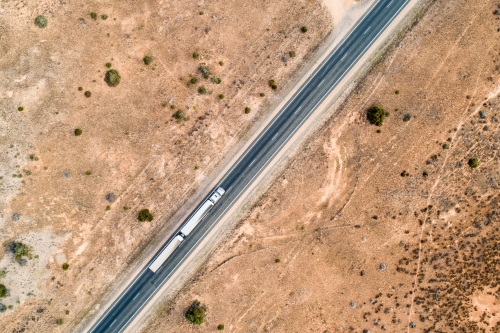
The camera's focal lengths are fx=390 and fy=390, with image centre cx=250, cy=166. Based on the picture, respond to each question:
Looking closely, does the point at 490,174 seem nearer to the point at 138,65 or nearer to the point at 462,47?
the point at 462,47

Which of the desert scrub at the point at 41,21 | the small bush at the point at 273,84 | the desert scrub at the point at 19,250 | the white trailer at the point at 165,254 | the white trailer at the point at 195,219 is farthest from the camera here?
the small bush at the point at 273,84

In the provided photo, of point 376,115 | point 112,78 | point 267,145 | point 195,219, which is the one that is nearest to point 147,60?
point 112,78

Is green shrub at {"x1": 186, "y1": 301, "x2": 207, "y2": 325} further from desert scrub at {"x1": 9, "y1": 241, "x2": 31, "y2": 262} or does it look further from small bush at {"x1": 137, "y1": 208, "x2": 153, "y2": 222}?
desert scrub at {"x1": 9, "y1": 241, "x2": 31, "y2": 262}

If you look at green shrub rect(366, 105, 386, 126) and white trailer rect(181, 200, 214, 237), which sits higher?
white trailer rect(181, 200, 214, 237)

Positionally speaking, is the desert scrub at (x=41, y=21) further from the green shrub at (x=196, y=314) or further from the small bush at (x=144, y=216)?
the green shrub at (x=196, y=314)

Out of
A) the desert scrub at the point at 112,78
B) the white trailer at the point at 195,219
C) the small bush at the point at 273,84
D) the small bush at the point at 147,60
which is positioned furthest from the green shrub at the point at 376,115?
the desert scrub at the point at 112,78

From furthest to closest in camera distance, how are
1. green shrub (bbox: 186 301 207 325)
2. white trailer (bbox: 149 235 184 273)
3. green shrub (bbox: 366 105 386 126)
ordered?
green shrub (bbox: 366 105 386 126) → white trailer (bbox: 149 235 184 273) → green shrub (bbox: 186 301 207 325)

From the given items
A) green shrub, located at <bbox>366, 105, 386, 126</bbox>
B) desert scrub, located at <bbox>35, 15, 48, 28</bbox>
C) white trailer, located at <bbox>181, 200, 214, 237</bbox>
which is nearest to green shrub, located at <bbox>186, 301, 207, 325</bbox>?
white trailer, located at <bbox>181, 200, 214, 237</bbox>

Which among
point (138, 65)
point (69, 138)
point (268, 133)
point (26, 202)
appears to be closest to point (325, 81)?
point (268, 133)
